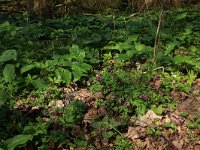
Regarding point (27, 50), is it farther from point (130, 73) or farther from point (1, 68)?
point (130, 73)

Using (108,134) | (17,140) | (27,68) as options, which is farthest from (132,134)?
(27,68)

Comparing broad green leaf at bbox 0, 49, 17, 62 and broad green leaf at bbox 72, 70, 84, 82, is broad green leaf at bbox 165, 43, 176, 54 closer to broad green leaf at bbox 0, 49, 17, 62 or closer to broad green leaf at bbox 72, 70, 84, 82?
broad green leaf at bbox 72, 70, 84, 82

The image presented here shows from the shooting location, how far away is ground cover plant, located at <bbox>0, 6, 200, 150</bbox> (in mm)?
4227

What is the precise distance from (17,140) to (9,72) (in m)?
1.47

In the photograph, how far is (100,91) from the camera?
4984mm

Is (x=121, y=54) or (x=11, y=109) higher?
(x=121, y=54)

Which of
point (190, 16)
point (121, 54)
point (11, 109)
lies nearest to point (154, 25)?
point (190, 16)

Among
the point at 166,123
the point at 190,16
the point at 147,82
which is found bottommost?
the point at 166,123

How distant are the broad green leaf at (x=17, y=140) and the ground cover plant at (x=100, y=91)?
11 mm

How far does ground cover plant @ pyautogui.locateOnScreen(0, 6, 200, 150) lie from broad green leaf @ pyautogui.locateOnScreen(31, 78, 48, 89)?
0.05ft

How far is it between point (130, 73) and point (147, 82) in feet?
1.20

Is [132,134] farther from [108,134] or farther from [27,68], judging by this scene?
[27,68]

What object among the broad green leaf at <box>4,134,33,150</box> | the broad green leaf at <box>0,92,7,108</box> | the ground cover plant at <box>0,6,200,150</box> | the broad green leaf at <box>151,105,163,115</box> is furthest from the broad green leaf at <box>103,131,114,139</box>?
the broad green leaf at <box>0,92,7,108</box>

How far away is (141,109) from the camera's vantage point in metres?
4.60
